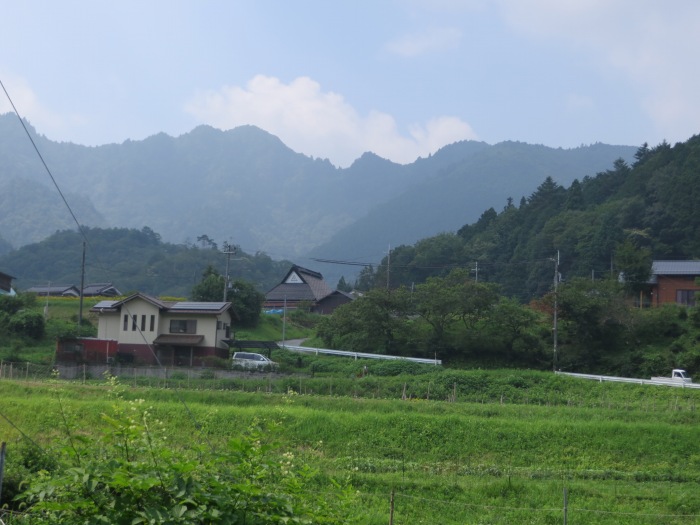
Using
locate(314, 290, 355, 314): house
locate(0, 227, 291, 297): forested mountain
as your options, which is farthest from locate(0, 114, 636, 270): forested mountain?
locate(314, 290, 355, 314): house

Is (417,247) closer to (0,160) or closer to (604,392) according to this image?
(604,392)

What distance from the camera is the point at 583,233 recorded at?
5831cm

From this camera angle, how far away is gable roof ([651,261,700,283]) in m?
Result: 44.5

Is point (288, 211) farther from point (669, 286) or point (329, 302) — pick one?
point (669, 286)

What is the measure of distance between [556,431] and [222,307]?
22.5m

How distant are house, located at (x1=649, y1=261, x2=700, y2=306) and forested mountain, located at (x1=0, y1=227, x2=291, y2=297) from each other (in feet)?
170

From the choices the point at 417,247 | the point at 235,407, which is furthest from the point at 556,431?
the point at 417,247

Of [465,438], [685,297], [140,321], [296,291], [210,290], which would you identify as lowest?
[465,438]

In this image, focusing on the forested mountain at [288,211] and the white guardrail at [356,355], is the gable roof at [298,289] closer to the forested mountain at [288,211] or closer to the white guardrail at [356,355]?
the white guardrail at [356,355]

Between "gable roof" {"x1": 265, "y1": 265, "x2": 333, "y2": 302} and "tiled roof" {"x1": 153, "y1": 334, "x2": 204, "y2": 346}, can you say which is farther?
"gable roof" {"x1": 265, "y1": 265, "x2": 333, "y2": 302}

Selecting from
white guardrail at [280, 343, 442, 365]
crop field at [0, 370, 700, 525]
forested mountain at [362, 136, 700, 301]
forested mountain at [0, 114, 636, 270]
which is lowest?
crop field at [0, 370, 700, 525]

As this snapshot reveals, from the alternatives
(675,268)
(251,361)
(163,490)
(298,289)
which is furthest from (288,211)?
(163,490)

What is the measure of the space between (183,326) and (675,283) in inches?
1166

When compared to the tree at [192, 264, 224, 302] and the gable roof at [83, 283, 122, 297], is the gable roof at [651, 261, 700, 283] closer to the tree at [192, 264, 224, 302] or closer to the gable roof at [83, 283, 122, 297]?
the tree at [192, 264, 224, 302]
